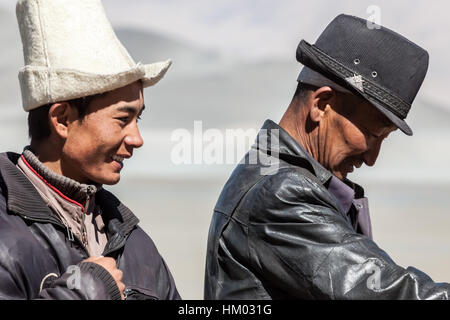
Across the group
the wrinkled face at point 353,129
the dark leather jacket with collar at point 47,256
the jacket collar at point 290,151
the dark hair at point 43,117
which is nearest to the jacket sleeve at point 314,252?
the jacket collar at point 290,151

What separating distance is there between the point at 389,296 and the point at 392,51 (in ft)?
3.35

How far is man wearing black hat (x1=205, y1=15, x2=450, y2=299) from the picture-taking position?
307 cm

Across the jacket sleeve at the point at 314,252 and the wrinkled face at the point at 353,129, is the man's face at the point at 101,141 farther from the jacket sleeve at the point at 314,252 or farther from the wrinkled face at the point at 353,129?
the wrinkled face at the point at 353,129

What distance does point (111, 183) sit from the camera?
3125 millimetres

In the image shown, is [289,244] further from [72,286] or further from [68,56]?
[68,56]

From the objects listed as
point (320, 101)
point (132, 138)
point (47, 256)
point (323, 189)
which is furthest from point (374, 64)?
point (47, 256)

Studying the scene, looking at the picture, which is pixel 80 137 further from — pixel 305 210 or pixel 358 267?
pixel 358 267

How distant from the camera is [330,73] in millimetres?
3543

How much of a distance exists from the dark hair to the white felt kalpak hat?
0.09 feet

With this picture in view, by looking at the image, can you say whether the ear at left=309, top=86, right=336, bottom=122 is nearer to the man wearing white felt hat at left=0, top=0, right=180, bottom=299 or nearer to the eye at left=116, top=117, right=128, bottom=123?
the man wearing white felt hat at left=0, top=0, right=180, bottom=299

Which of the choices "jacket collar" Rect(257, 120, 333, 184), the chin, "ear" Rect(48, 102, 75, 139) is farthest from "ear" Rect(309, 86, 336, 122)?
"ear" Rect(48, 102, 75, 139)

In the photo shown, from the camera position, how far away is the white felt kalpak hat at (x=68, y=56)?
10.1 feet
